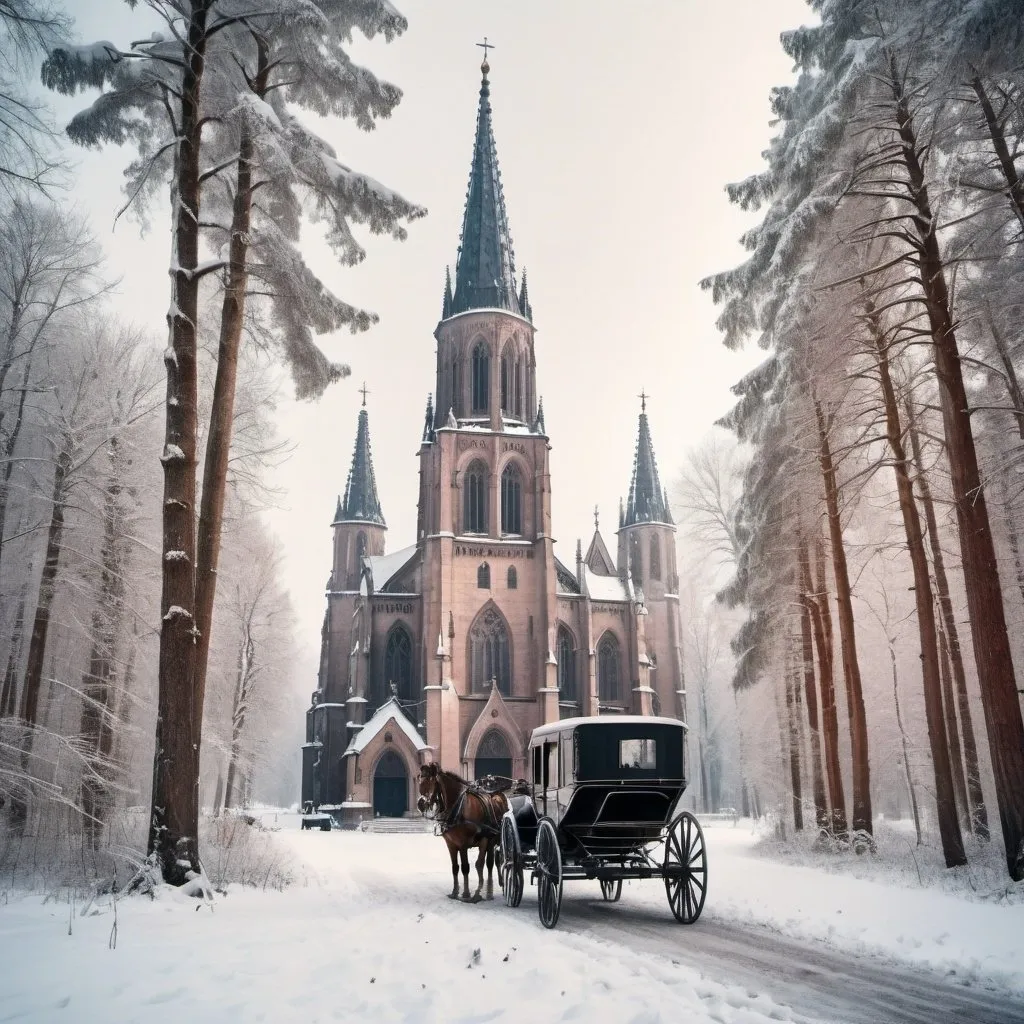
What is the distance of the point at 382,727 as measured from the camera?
4325 cm

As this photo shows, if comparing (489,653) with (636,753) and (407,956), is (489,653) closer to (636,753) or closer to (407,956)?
(636,753)

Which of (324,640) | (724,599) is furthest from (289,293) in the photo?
(324,640)

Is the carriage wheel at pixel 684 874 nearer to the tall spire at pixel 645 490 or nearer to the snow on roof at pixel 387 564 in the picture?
the snow on roof at pixel 387 564

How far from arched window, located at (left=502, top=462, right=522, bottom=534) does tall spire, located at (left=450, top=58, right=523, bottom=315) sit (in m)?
10.8

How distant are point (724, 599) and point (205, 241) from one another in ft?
→ 48.4

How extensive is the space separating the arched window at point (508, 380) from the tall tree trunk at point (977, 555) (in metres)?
38.8

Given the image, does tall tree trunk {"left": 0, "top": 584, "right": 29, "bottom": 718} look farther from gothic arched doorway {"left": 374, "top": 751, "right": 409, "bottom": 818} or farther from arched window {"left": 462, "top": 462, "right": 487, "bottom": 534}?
arched window {"left": 462, "top": 462, "right": 487, "bottom": 534}

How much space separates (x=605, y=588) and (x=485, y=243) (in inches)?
902

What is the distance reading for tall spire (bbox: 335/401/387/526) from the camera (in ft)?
202

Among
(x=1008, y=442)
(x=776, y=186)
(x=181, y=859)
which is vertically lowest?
(x=181, y=859)

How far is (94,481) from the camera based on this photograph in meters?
15.6

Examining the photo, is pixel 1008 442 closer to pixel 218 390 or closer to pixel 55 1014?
pixel 218 390

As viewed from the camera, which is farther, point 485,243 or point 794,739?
point 485,243

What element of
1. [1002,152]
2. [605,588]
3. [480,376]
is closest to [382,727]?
[605,588]
